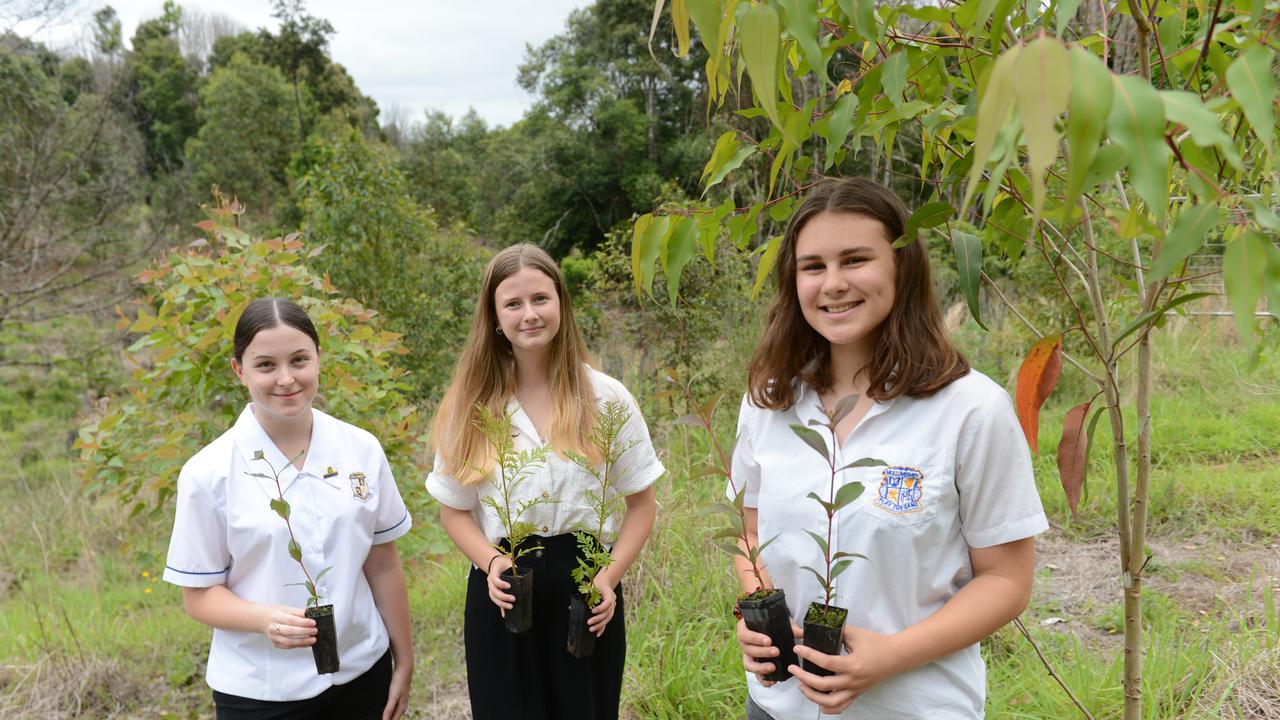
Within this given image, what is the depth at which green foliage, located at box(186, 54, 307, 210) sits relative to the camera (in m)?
21.9

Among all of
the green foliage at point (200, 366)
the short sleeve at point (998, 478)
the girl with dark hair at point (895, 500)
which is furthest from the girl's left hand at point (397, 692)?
the green foliage at point (200, 366)

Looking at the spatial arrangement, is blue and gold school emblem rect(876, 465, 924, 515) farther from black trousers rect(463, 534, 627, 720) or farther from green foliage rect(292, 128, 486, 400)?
green foliage rect(292, 128, 486, 400)

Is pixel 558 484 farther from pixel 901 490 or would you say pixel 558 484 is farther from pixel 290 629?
pixel 901 490

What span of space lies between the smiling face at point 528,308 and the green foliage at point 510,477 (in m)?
0.21

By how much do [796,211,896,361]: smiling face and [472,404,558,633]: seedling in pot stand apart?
79cm

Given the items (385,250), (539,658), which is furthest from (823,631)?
(385,250)

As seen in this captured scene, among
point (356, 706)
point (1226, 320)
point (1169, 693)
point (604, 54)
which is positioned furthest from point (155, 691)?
point (604, 54)

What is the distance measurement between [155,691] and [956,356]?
136 inches

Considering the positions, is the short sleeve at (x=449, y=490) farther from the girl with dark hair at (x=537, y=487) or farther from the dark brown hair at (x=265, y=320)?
the dark brown hair at (x=265, y=320)

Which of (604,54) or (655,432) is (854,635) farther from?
(604,54)

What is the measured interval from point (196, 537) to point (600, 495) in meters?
0.89

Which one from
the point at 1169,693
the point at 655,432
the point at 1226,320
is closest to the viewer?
the point at 1169,693

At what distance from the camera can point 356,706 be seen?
185 centimetres

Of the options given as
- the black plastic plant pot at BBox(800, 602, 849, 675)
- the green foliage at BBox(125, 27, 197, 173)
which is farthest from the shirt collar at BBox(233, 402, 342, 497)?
the green foliage at BBox(125, 27, 197, 173)
